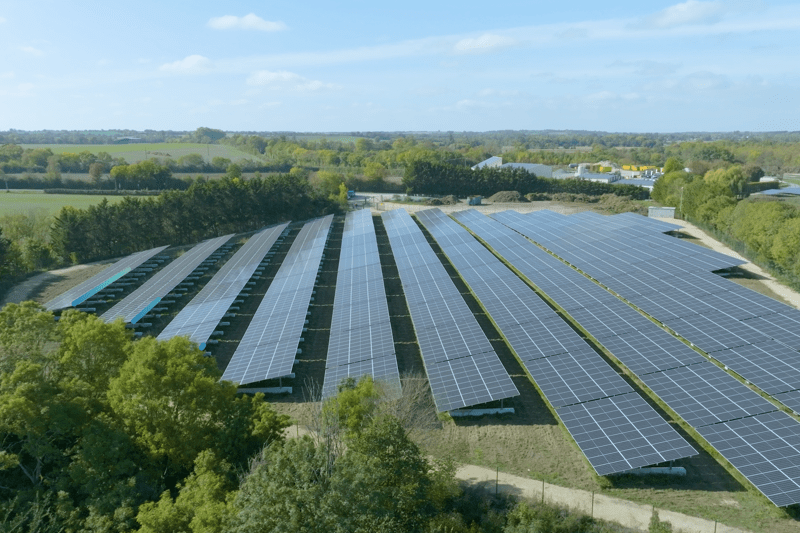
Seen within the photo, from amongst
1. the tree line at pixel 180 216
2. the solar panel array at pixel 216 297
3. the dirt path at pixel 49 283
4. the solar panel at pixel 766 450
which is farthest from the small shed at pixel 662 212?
the dirt path at pixel 49 283

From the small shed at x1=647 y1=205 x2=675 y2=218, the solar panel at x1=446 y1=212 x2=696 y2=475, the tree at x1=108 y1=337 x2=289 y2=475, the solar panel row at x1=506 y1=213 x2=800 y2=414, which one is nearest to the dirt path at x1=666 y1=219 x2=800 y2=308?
the solar panel row at x1=506 y1=213 x2=800 y2=414

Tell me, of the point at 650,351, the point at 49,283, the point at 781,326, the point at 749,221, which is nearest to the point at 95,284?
the point at 49,283

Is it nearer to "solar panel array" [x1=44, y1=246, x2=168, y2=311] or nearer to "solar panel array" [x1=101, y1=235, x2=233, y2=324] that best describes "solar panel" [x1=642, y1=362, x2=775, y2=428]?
"solar panel array" [x1=101, y1=235, x2=233, y2=324]

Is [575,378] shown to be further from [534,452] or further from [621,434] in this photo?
[534,452]

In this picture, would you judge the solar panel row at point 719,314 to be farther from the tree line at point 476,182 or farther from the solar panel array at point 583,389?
the tree line at point 476,182

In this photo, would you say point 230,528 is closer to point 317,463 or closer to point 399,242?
point 317,463

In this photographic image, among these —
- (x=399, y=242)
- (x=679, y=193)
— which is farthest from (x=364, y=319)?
(x=679, y=193)

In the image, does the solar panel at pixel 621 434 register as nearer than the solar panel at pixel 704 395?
Yes
